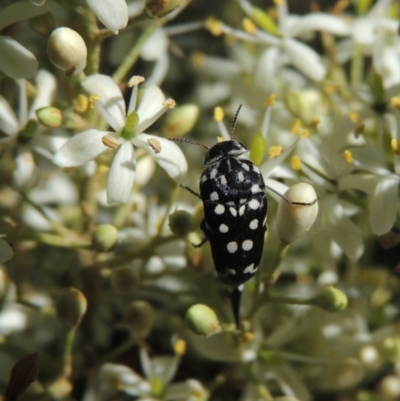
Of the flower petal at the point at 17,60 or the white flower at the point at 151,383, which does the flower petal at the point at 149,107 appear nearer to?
the flower petal at the point at 17,60

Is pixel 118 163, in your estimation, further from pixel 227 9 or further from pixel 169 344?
pixel 227 9

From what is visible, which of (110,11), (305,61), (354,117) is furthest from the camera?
(305,61)

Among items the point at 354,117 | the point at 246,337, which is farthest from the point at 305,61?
the point at 246,337

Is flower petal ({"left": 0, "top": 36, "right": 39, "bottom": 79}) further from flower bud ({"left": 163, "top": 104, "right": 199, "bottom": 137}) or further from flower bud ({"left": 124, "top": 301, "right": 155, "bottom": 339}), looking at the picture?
flower bud ({"left": 124, "top": 301, "right": 155, "bottom": 339})

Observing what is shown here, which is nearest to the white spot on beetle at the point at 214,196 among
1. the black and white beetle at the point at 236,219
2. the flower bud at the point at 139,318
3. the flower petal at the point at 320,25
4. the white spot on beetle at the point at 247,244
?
the black and white beetle at the point at 236,219

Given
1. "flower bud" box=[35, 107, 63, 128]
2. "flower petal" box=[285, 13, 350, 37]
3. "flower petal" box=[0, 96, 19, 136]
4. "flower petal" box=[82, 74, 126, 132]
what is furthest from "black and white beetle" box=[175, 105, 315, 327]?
"flower petal" box=[285, 13, 350, 37]

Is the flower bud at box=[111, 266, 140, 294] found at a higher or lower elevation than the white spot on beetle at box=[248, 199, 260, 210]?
lower

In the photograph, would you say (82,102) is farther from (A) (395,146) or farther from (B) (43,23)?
(A) (395,146)

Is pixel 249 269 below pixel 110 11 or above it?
below
